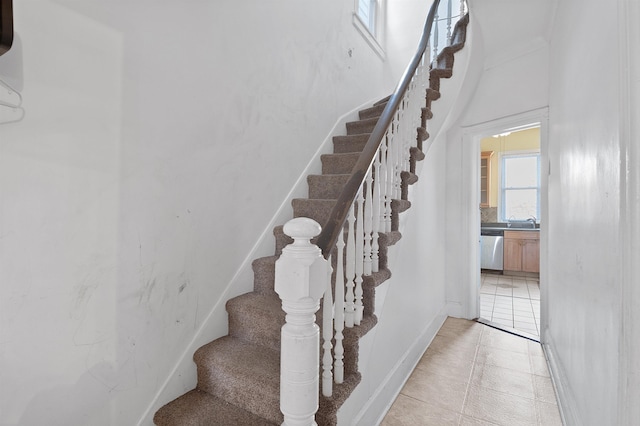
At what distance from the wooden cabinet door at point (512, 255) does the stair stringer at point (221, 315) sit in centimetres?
449

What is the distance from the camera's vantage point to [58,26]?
110cm

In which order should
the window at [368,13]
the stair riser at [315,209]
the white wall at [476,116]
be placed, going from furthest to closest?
the window at [368,13]
the white wall at [476,116]
the stair riser at [315,209]

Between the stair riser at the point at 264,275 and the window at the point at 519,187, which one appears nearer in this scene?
the stair riser at the point at 264,275

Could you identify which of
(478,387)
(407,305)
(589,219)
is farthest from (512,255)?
(589,219)

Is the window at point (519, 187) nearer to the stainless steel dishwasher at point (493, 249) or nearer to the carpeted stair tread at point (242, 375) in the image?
the stainless steel dishwasher at point (493, 249)

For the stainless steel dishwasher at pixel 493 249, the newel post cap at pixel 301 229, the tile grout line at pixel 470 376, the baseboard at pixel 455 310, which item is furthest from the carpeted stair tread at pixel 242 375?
the stainless steel dishwasher at pixel 493 249

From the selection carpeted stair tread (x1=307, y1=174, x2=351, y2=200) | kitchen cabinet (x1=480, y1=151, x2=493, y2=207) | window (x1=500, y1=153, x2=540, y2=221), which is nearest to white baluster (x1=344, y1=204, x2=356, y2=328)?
carpeted stair tread (x1=307, y1=174, x2=351, y2=200)

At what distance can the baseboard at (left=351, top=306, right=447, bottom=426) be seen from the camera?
1.61 m

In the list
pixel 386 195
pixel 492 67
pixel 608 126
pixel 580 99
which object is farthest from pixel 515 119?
pixel 608 126

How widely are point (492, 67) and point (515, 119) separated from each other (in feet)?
2.06

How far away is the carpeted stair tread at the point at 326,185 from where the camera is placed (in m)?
2.29

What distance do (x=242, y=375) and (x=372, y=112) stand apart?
268 cm

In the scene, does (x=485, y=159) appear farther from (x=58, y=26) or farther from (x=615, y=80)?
(x=58, y=26)

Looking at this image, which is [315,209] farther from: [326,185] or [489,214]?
[489,214]
